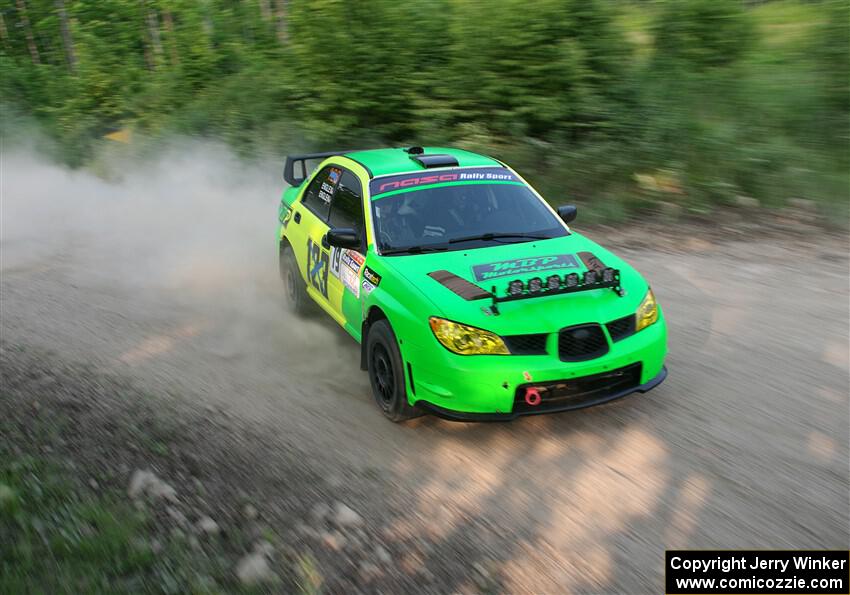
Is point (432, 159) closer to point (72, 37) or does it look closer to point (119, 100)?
point (119, 100)

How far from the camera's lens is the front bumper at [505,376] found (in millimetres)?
4625

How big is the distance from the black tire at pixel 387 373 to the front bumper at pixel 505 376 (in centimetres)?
15

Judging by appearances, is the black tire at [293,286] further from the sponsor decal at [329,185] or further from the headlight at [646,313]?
the headlight at [646,313]

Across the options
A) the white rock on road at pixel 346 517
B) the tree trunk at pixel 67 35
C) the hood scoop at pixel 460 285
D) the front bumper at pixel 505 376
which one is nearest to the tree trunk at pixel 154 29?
the tree trunk at pixel 67 35

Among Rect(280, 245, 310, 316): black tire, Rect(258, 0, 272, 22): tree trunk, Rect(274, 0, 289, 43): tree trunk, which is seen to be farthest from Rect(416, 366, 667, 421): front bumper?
Rect(258, 0, 272, 22): tree trunk

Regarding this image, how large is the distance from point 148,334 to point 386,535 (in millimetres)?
4364

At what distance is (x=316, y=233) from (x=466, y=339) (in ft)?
8.60

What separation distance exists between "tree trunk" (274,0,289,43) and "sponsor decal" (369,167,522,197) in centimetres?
1222

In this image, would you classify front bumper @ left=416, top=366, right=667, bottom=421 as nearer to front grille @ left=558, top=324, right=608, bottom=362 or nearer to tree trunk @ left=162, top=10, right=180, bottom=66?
→ front grille @ left=558, top=324, right=608, bottom=362

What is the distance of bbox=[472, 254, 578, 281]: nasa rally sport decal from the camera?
5191mm

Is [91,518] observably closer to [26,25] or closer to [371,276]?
[371,276]

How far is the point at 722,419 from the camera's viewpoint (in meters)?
5.11

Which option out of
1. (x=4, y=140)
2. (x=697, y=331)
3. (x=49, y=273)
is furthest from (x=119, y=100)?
(x=697, y=331)

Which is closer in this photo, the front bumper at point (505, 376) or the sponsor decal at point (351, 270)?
the front bumper at point (505, 376)
